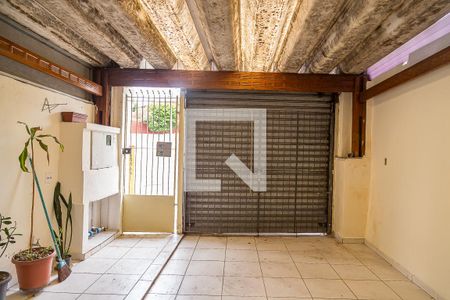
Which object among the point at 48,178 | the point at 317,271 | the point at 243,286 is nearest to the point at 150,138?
the point at 48,178

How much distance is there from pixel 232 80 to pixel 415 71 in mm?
2424

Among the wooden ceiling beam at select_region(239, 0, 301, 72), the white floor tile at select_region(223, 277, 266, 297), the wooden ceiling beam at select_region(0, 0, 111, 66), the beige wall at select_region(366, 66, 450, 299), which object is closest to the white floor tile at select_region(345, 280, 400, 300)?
the beige wall at select_region(366, 66, 450, 299)

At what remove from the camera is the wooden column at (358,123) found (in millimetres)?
4297

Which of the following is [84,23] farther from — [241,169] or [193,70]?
[241,169]

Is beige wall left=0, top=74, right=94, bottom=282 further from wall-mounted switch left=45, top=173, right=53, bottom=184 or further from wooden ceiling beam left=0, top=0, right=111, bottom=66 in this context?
wooden ceiling beam left=0, top=0, right=111, bottom=66

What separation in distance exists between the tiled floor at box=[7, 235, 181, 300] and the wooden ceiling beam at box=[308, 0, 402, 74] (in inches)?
136

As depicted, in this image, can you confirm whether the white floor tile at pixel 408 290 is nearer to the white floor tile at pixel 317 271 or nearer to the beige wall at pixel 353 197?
the white floor tile at pixel 317 271

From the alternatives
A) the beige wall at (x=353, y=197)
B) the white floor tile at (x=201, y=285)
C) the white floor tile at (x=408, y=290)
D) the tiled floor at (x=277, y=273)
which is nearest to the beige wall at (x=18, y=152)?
the tiled floor at (x=277, y=273)

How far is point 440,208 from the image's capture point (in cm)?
271

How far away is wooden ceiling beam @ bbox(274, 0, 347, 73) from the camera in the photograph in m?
2.31

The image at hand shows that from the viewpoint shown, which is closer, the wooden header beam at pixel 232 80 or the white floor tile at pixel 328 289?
the white floor tile at pixel 328 289

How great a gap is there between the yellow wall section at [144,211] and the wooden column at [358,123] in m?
3.28

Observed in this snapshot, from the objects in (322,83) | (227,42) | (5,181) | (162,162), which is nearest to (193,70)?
(227,42)

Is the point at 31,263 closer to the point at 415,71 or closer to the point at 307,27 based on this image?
the point at 307,27
